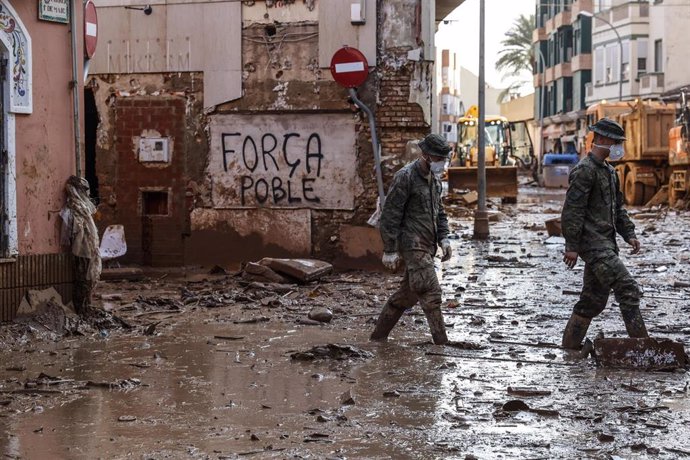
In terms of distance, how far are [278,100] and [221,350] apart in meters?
6.73

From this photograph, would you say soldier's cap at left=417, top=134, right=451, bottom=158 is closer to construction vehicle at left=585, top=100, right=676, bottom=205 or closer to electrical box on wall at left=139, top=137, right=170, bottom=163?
electrical box on wall at left=139, top=137, right=170, bottom=163

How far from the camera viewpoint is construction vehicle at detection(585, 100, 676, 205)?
33.5 metres

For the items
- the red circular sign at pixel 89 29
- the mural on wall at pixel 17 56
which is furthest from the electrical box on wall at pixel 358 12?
the mural on wall at pixel 17 56

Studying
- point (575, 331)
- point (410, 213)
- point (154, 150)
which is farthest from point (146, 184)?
point (575, 331)

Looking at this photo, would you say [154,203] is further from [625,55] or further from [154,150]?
[625,55]

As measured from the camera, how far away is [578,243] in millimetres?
8523

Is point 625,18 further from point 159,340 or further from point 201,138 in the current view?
point 159,340

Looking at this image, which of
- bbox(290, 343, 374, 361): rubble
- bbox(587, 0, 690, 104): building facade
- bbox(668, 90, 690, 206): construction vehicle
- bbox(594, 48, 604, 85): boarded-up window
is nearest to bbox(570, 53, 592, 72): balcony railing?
bbox(587, 0, 690, 104): building facade

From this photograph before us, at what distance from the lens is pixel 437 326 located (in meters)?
9.13

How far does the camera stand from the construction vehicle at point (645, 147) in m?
33.5

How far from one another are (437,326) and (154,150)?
763 centimetres

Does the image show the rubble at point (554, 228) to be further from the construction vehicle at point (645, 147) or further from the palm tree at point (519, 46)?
the palm tree at point (519, 46)

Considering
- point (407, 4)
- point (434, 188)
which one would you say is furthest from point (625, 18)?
point (434, 188)

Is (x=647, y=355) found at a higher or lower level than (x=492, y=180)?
lower
